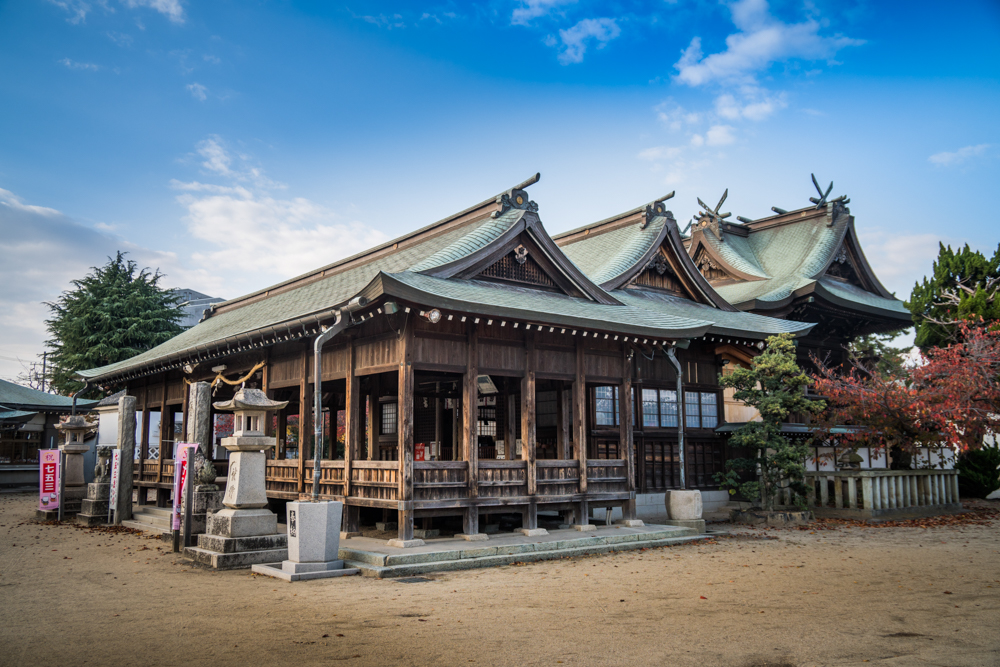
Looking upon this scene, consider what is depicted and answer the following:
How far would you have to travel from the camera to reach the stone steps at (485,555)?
10.7 metres

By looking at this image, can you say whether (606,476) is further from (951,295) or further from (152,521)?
(951,295)

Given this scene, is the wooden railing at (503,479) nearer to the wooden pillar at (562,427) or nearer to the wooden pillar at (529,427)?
the wooden pillar at (529,427)

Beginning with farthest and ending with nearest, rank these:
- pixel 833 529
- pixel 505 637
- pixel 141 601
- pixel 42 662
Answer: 1. pixel 833 529
2. pixel 141 601
3. pixel 505 637
4. pixel 42 662

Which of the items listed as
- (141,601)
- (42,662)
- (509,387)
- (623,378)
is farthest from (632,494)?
(42,662)

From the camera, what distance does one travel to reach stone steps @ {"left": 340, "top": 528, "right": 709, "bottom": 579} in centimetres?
1066

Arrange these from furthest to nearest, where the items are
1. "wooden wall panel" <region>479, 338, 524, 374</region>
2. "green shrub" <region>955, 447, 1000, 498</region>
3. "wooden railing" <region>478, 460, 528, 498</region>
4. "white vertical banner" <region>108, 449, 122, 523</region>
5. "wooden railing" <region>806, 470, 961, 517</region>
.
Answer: "green shrub" <region>955, 447, 1000, 498</region> < "wooden railing" <region>806, 470, 961, 517</region> < "white vertical banner" <region>108, 449, 122, 523</region> < "wooden wall panel" <region>479, 338, 524, 374</region> < "wooden railing" <region>478, 460, 528, 498</region>

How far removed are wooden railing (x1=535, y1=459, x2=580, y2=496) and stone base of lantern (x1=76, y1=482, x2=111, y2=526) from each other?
38.2 feet

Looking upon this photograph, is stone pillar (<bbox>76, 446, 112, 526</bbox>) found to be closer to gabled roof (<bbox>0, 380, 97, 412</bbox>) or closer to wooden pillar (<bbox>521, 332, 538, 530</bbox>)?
wooden pillar (<bbox>521, 332, 538, 530</bbox>)

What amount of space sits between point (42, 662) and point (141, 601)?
2.71 metres

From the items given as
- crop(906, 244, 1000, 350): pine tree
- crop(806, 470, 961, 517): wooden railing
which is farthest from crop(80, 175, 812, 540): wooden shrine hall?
crop(906, 244, 1000, 350): pine tree

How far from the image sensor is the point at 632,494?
50.2 ft

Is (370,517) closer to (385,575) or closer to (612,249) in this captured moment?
(385,575)

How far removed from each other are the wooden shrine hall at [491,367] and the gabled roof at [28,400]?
11697 millimetres

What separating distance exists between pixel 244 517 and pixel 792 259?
21.7 m
